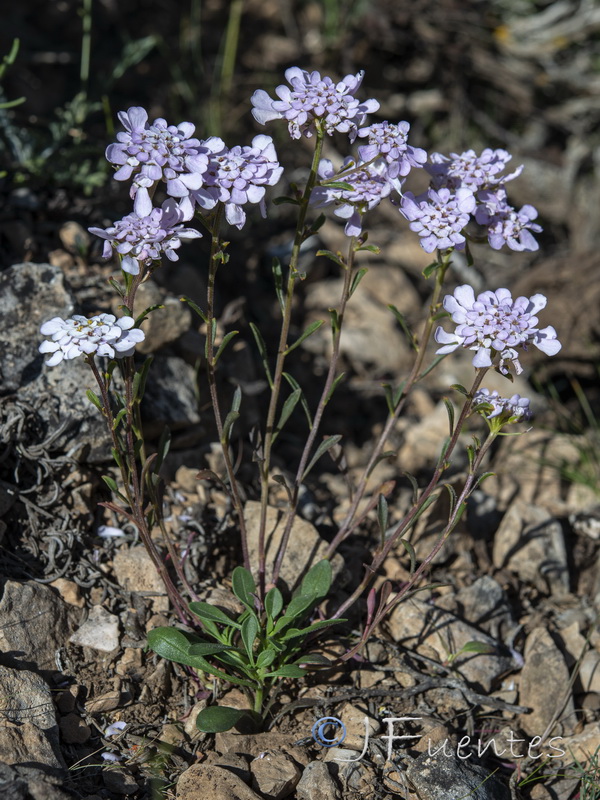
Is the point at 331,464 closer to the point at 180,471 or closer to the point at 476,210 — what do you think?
the point at 180,471

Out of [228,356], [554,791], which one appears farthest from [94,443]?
[554,791]

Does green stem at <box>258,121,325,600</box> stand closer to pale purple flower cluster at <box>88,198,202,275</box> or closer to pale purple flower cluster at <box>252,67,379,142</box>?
pale purple flower cluster at <box>252,67,379,142</box>

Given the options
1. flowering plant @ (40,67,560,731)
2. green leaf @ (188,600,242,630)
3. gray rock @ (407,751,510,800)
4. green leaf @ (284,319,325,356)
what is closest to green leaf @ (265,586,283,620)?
flowering plant @ (40,67,560,731)

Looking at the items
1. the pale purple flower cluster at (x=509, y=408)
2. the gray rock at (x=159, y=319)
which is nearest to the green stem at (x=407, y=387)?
the pale purple flower cluster at (x=509, y=408)

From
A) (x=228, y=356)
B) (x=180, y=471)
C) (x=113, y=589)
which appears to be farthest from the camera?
(x=228, y=356)

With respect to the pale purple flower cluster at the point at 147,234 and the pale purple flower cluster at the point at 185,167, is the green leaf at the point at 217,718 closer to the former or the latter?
the pale purple flower cluster at the point at 147,234
